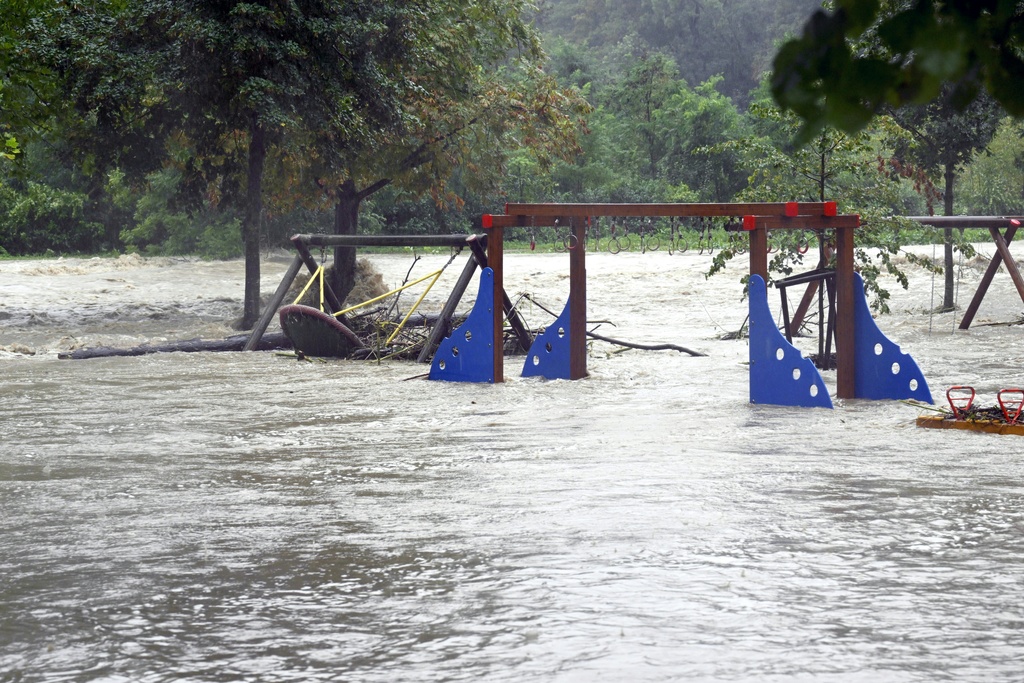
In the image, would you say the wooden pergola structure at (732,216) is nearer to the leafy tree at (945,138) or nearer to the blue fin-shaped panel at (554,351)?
the blue fin-shaped panel at (554,351)

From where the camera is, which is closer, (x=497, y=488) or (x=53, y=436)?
(x=497, y=488)

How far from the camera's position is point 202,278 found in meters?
28.2

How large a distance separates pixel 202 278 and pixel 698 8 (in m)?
52.7

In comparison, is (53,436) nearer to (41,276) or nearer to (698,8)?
(41,276)

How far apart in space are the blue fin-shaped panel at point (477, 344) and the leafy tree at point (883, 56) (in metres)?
11.7

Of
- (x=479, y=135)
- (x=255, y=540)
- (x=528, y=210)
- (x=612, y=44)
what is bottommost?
(x=255, y=540)

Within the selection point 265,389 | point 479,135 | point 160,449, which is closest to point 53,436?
point 160,449

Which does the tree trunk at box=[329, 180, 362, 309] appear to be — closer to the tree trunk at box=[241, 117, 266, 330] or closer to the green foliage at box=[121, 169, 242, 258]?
the tree trunk at box=[241, 117, 266, 330]

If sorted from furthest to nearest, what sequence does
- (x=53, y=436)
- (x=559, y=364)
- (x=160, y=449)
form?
(x=559, y=364)
(x=53, y=436)
(x=160, y=449)

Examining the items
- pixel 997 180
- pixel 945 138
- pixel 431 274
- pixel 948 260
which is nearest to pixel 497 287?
pixel 431 274

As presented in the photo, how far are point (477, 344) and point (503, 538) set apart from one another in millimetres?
8076

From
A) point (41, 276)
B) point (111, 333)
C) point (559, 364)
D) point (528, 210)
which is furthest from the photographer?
point (41, 276)

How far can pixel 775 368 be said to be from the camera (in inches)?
479

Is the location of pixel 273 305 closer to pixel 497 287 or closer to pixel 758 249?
pixel 497 287
